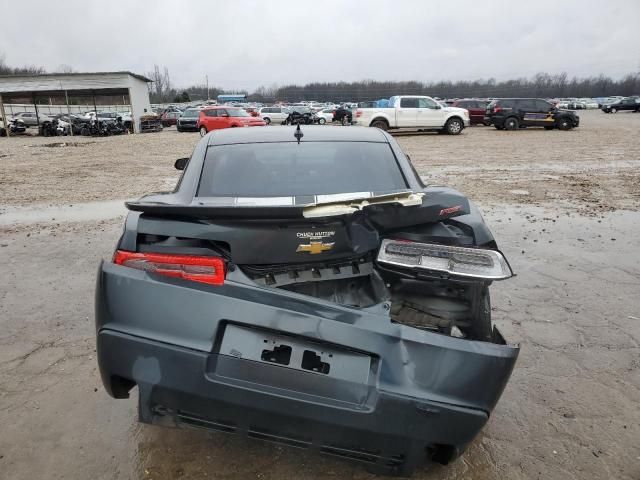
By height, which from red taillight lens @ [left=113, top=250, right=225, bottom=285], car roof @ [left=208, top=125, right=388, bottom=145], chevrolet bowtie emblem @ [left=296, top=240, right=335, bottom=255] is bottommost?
red taillight lens @ [left=113, top=250, right=225, bottom=285]

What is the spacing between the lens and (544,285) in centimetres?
425

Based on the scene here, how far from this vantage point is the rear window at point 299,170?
261cm

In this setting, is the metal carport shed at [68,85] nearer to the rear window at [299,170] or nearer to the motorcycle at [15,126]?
the motorcycle at [15,126]

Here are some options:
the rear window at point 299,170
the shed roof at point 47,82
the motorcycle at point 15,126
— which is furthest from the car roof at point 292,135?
the motorcycle at point 15,126

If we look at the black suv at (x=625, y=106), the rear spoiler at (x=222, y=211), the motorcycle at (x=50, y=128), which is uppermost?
the black suv at (x=625, y=106)

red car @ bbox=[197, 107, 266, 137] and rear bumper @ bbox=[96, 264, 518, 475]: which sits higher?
red car @ bbox=[197, 107, 266, 137]

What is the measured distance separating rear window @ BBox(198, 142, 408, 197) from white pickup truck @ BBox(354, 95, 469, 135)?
20.1 metres

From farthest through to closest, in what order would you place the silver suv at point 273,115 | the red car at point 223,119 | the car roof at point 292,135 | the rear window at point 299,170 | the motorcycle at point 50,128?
the silver suv at point 273,115 < the motorcycle at point 50,128 < the red car at point 223,119 < the car roof at point 292,135 < the rear window at point 299,170

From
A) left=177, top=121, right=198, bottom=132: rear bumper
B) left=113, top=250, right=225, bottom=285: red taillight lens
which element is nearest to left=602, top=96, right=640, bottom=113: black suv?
left=177, top=121, right=198, bottom=132: rear bumper

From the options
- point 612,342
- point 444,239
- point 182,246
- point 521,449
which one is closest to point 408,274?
point 444,239

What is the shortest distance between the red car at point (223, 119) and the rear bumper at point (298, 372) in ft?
80.7

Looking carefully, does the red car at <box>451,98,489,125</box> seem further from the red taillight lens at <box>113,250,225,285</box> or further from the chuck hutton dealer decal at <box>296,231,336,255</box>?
the red taillight lens at <box>113,250,225,285</box>

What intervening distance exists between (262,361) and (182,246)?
0.57m

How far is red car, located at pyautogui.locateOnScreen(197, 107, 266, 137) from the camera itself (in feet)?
84.2
